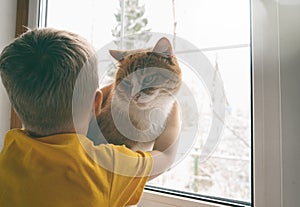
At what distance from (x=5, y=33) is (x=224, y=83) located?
0.96 m

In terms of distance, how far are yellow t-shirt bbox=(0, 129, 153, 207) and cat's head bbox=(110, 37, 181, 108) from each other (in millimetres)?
138

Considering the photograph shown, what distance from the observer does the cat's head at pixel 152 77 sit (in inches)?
27.0

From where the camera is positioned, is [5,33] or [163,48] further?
[5,33]

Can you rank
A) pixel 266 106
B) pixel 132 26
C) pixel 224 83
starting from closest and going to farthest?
pixel 266 106, pixel 224 83, pixel 132 26

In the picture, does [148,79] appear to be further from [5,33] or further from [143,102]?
[5,33]

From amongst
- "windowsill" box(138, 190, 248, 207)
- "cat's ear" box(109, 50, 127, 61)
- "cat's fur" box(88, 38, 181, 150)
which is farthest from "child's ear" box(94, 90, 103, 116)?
"windowsill" box(138, 190, 248, 207)

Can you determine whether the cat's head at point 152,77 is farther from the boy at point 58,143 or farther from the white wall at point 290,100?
the white wall at point 290,100

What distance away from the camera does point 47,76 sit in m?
0.59

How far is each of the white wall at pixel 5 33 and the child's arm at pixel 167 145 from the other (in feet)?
2.63

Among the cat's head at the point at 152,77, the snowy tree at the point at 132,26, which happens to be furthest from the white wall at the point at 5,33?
the cat's head at the point at 152,77

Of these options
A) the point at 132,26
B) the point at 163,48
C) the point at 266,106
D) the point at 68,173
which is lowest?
the point at 68,173

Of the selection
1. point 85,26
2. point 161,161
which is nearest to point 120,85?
point 161,161

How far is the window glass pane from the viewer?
77 centimetres

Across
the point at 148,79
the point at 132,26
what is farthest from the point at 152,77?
the point at 132,26
